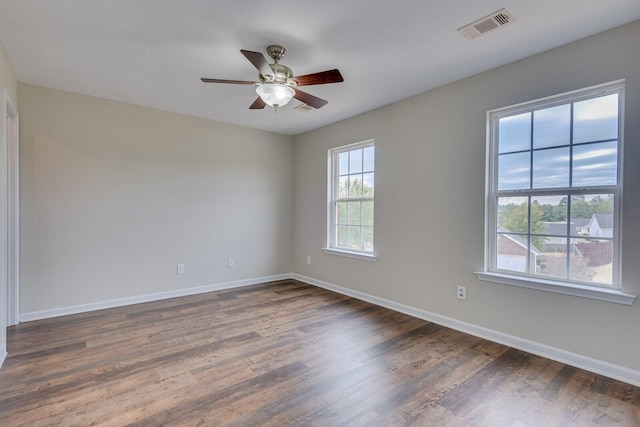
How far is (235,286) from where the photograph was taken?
478 centimetres

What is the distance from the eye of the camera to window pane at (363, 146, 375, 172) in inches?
163

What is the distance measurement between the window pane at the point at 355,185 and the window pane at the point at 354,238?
1.65 ft

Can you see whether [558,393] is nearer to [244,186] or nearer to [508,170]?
[508,170]

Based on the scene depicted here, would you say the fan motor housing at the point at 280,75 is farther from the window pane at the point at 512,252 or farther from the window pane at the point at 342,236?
the window pane at the point at 342,236

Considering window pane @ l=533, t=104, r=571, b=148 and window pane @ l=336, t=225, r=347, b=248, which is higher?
window pane @ l=533, t=104, r=571, b=148

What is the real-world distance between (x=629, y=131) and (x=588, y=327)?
4.82 ft

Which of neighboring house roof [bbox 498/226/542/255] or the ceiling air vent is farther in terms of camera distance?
neighboring house roof [bbox 498/226/542/255]

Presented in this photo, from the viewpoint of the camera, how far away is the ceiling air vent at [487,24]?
2084mm

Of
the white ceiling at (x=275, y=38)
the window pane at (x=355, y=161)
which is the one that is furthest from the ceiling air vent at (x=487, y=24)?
the window pane at (x=355, y=161)

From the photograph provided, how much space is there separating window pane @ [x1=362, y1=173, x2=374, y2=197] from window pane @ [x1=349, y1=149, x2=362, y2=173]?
17cm

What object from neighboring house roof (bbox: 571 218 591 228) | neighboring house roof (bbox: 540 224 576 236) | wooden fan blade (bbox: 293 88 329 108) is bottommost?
neighboring house roof (bbox: 540 224 576 236)

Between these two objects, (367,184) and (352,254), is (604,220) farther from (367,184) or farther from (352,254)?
(352,254)

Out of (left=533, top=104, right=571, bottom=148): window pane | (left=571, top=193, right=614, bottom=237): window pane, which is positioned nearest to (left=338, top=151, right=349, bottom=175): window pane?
(left=533, top=104, right=571, bottom=148): window pane

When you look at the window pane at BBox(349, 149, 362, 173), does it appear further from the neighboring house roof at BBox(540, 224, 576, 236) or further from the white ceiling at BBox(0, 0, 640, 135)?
the neighboring house roof at BBox(540, 224, 576, 236)
